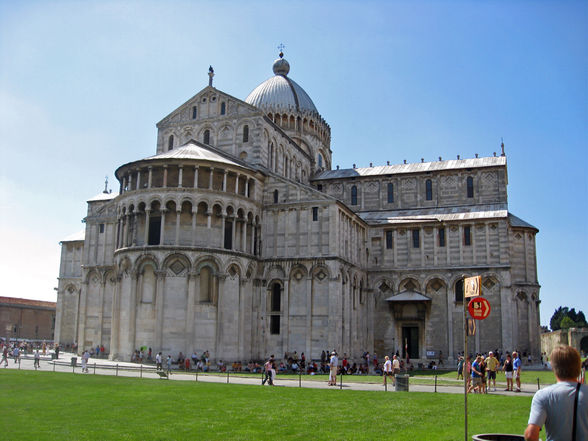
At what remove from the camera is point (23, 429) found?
13695mm

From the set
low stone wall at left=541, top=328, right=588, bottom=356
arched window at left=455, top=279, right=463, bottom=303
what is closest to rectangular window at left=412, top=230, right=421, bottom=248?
arched window at left=455, top=279, right=463, bottom=303

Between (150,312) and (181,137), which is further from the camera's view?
(181,137)

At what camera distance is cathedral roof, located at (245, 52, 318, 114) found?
60.6 m

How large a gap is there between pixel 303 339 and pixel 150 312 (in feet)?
36.5

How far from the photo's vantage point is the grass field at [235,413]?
13.6 meters

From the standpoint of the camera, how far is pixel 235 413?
1669cm

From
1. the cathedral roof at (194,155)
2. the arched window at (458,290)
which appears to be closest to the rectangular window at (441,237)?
the arched window at (458,290)

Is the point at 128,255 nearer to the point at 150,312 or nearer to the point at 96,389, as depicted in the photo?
the point at 150,312

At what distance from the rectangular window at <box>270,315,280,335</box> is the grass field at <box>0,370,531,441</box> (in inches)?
771

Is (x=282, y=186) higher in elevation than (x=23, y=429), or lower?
higher

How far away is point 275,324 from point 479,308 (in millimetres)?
32191

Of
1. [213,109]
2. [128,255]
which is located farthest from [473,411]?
[213,109]

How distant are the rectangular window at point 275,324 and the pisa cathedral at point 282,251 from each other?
3.3 inches

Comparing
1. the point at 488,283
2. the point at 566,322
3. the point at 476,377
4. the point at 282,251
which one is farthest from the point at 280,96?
the point at 566,322
